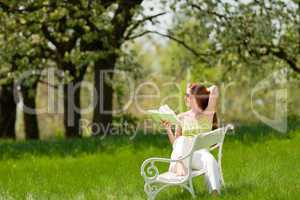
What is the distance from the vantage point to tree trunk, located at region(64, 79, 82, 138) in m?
25.9

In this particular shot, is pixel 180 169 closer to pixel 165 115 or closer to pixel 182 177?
pixel 182 177

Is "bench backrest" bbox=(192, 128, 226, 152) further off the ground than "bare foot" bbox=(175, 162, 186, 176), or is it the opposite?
"bench backrest" bbox=(192, 128, 226, 152)

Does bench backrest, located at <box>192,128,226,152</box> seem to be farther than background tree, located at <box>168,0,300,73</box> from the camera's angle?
No

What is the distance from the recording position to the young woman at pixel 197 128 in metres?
9.16

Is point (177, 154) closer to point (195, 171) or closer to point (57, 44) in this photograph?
point (195, 171)

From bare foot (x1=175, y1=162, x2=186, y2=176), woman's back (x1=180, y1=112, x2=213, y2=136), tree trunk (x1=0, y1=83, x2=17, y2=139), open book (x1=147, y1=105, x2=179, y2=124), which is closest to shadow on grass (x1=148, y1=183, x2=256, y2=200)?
bare foot (x1=175, y1=162, x2=186, y2=176)

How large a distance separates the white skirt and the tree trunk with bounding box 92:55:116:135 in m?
14.1

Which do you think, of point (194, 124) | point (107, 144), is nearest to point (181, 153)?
point (194, 124)

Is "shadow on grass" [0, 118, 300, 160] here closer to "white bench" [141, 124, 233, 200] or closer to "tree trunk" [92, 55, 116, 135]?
"tree trunk" [92, 55, 116, 135]

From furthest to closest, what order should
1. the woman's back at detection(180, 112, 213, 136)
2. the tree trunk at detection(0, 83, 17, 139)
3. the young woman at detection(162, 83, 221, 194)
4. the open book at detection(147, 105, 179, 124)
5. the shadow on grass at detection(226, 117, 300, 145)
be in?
the tree trunk at detection(0, 83, 17, 139)
the shadow on grass at detection(226, 117, 300, 145)
the woman's back at detection(180, 112, 213, 136)
the young woman at detection(162, 83, 221, 194)
the open book at detection(147, 105, 179, 124)

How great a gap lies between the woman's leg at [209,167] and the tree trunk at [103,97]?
14.1 metres

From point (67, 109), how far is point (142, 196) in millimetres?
16709

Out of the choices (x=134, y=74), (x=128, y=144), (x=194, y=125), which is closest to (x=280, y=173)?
(x=194, y=125)

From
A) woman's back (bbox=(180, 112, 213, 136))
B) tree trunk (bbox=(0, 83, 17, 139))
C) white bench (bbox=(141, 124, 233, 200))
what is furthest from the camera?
tree trunk (bbox=(0, 83, 17, 139))
